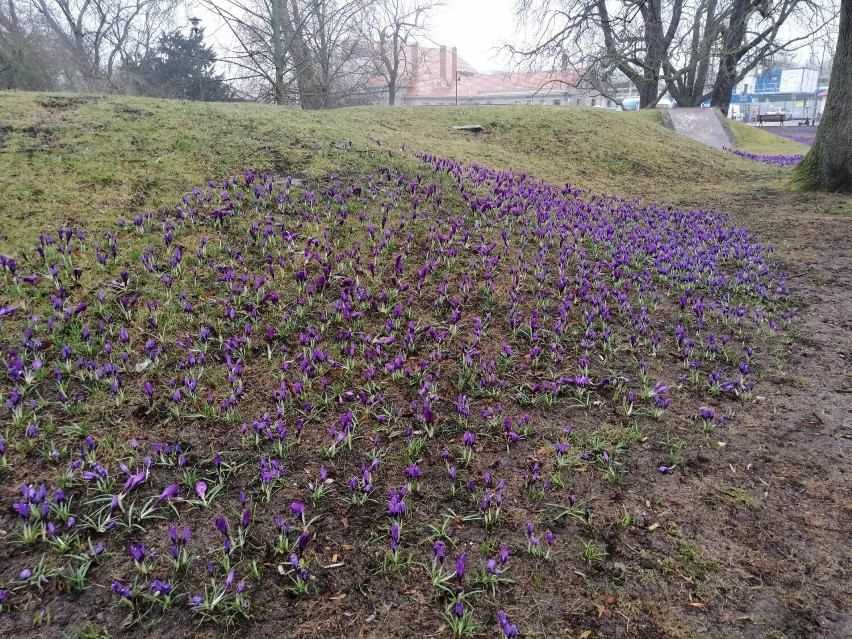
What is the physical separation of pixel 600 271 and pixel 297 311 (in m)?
3.50

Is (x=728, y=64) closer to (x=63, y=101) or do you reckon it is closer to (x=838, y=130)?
(x=838, y=130)

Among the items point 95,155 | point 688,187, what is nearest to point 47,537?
point 95,155

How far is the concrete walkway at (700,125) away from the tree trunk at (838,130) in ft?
34.7

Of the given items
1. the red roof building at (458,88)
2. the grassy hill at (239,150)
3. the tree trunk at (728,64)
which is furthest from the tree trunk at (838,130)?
the red roof building at (458,88)

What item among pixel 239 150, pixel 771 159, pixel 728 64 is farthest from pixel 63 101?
pixel 728 64

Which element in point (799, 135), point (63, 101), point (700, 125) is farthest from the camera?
point (799, 135)

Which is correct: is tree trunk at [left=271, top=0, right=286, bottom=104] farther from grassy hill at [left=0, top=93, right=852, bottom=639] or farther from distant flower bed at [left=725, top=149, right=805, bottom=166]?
distant flower bed at [left=725, top=149, right=805, bottom=166]

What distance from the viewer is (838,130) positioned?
1000 centimetres

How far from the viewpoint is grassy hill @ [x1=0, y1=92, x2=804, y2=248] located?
19.4 feet

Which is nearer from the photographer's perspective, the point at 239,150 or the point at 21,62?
the point at 239,150

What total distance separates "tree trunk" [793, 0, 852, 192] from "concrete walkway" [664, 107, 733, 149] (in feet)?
34.7

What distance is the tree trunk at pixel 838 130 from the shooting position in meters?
9.77

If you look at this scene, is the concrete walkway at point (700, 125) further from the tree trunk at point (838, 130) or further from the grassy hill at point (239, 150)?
the tree trunk at point (838, 130)

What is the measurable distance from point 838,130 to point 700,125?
1261 cm
